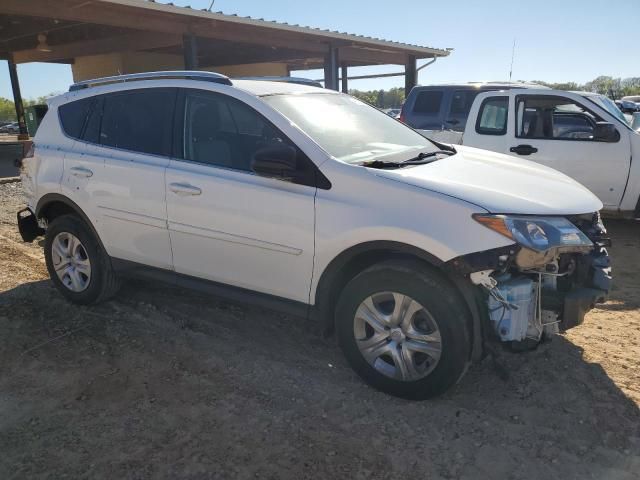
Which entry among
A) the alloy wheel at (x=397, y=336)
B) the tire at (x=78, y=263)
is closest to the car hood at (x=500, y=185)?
the alloy wheel at (x=397, y=336)

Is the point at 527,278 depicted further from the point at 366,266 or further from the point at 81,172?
the point at 81,172

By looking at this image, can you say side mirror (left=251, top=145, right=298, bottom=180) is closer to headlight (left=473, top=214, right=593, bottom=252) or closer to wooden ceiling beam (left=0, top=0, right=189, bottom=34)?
headlight (left=473, top=214, right=593, bottom=252)

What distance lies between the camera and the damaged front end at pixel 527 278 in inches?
108

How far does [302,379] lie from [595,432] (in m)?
1.66

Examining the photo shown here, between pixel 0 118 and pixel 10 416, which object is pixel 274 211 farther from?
pixel 0 118

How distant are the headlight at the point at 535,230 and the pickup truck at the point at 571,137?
318 cm

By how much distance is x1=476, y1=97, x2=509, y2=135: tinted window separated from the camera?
7059 mm

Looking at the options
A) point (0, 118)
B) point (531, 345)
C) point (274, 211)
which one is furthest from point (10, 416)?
point (0, 118)

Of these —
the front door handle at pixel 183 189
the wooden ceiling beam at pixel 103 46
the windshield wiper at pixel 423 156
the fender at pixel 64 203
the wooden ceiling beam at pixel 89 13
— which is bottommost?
the fender at pixel 64 203

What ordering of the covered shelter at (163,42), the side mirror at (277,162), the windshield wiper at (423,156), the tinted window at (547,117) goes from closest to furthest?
the side mirror at (277,162)
the windshield wiper at (423,156)
the tinted window at (547,117)
the covered shelter at (163,42)

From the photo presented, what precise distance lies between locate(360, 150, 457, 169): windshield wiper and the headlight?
682 millimetres

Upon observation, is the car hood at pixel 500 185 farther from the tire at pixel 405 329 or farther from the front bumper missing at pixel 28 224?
the front bumper missing at pixel 28 224

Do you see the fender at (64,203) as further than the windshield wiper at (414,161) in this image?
Yes

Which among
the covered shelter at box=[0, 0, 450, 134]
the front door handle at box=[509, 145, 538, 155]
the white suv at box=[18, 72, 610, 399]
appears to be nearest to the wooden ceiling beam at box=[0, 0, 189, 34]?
the covered shelter at box=[0, 0, 450, 134]
